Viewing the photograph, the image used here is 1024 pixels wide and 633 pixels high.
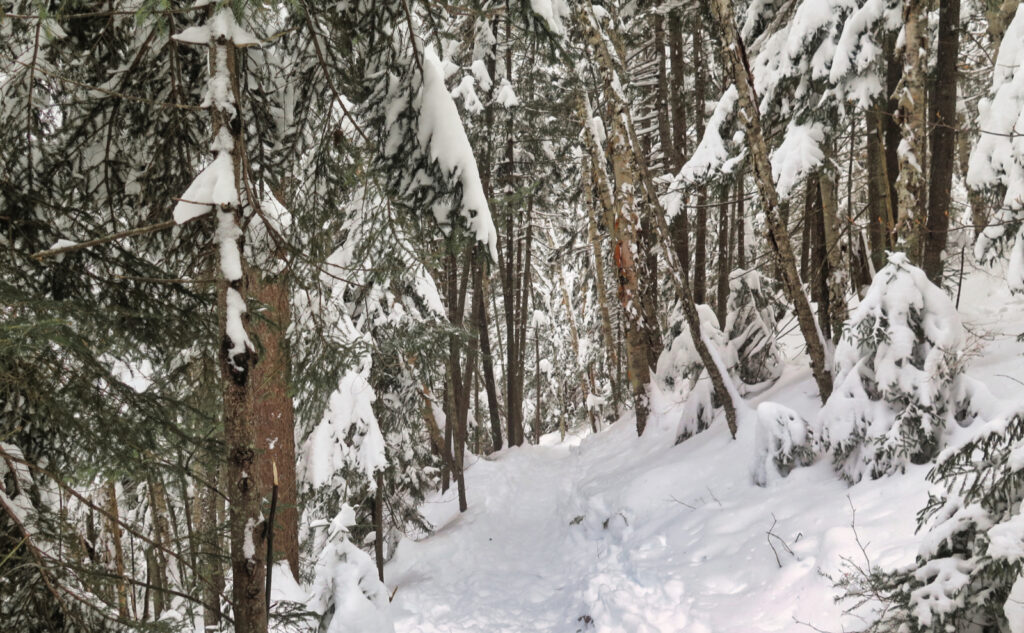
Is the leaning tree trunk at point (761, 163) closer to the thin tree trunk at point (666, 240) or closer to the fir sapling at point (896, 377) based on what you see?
the fir sapling at point (896, 377)

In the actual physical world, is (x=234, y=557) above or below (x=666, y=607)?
above

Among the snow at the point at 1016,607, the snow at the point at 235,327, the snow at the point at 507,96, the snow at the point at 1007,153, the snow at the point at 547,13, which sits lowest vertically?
the snow at the point at 1016,607

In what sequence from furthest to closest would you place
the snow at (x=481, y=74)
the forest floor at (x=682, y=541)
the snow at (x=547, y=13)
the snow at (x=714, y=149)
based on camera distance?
the snow at (x=481, y=74), the snow at (x=714, y=149), the forest floor at (x=682, y=541), the snow at (x=547, y=13)

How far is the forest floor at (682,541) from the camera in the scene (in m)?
4.68

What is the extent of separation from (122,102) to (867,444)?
241 inches

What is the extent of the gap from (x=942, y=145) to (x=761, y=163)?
2.08 meters

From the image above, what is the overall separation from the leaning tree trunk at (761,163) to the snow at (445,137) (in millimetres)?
4391

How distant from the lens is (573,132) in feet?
47.1

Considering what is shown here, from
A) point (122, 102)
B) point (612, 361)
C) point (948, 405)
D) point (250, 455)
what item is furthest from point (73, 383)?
point (612, 361)

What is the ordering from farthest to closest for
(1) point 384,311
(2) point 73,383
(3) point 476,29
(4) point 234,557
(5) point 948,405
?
(3) point 476,29
(1) point 384,311
(5) point 948,405
(2) point 73,383
(4) point 234,557

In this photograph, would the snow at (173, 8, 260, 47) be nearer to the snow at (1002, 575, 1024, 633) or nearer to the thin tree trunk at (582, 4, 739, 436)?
the snow at (1002, 575, 1024, 633)

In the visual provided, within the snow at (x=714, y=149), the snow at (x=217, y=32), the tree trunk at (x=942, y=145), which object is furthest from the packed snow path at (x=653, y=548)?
the snow at (x=217, y=32)

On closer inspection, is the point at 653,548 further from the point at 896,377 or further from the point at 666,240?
the point at 666,240

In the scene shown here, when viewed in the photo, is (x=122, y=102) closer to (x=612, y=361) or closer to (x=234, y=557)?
(x=234, y=557)
